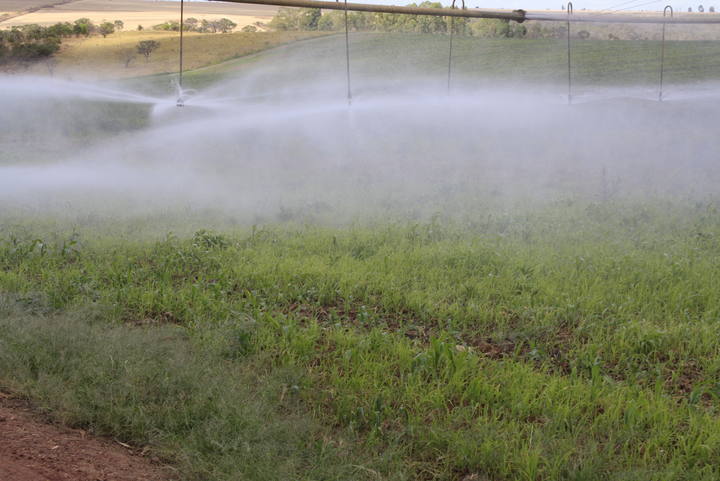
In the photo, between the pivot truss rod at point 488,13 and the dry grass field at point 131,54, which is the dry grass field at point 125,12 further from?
the pivot truss rod at point 488,13

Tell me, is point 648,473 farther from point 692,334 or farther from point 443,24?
point 443,24

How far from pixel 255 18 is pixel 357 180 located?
3.54 meters

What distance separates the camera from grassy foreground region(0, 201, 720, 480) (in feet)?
9.97

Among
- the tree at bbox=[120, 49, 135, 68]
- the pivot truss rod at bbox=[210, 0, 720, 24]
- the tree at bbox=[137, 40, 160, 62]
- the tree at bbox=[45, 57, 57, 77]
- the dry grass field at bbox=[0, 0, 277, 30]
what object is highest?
the dry grass field at bbox=[0, 0, 277, 30]

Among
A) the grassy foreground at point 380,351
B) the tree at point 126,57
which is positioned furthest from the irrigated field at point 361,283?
the tree at point 126,57

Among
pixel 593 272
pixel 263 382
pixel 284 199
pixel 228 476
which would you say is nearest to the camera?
pixel 228 476

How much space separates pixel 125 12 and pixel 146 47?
602mm

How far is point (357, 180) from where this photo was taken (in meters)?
10.3

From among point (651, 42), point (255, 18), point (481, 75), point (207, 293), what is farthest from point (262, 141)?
point (651, 42)

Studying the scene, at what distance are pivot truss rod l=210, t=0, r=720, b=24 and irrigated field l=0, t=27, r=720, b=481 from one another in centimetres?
172

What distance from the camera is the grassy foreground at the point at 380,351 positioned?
9.97ft

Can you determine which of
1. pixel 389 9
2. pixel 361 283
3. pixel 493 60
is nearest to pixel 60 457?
pixel 361 283

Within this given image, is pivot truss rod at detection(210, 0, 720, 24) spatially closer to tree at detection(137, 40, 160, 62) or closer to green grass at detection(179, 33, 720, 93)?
green grass at detection(179, 33, 720, 93)

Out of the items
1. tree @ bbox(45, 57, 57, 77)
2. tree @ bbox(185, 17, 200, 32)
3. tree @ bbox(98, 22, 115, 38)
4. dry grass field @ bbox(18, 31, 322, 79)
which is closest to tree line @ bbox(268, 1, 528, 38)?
dry grass field @ bbox(18, 31, 322, 79)
